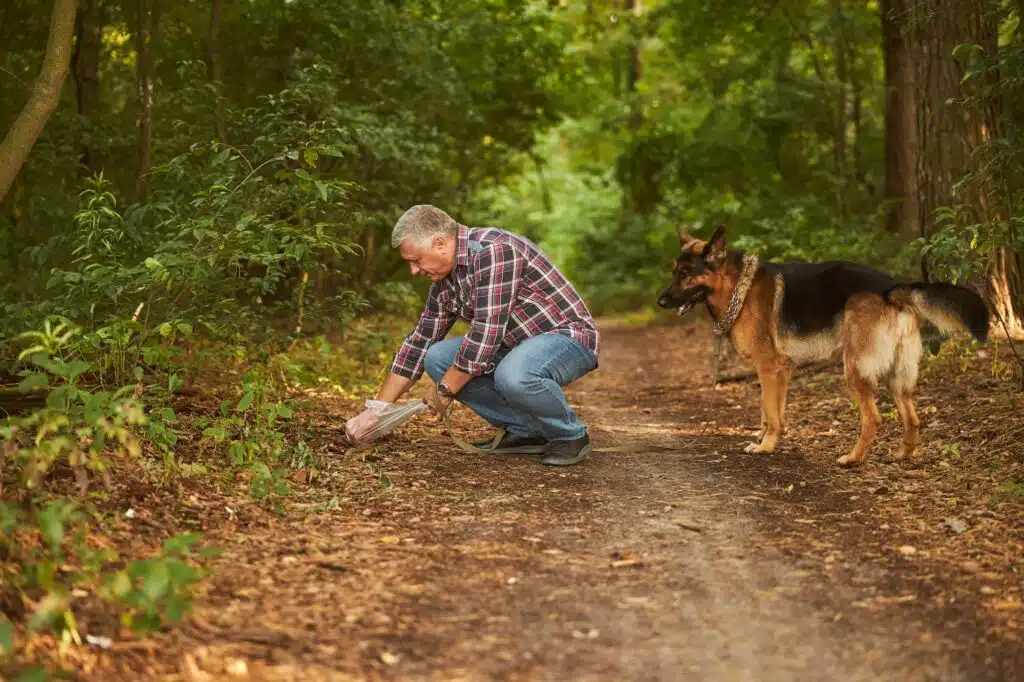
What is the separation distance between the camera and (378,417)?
5.92m

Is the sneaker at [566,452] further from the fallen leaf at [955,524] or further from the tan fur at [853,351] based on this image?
the fallen leaf at [955,524]

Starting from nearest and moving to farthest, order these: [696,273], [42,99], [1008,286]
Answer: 1. [42,99]
2. [696,273]
3. [1008,286]

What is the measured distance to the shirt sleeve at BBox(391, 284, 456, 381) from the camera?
616cm

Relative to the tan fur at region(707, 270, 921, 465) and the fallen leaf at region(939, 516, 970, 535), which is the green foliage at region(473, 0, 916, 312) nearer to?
the tan fur at region(707, 270, 921, 465)

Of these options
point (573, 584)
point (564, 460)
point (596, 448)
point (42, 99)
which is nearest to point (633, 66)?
point (596, 448)

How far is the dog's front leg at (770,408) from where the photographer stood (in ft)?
21.9

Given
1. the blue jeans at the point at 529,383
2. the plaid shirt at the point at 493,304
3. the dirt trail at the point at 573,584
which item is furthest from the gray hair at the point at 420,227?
the dirt trail at the point at 573,584

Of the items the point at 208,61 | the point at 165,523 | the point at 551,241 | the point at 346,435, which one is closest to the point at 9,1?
the point at 208,61

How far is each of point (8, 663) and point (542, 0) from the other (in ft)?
59.3

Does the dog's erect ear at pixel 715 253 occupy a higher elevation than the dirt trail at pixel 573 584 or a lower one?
higher

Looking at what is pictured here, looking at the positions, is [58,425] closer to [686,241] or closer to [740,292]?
[740,292]

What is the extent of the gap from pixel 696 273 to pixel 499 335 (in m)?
1.83

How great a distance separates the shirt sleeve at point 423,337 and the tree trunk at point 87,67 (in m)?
5.64

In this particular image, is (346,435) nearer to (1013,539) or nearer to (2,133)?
(1013,539)
